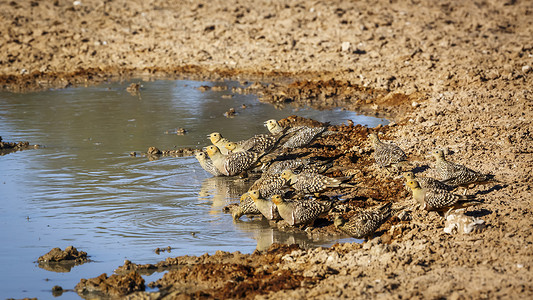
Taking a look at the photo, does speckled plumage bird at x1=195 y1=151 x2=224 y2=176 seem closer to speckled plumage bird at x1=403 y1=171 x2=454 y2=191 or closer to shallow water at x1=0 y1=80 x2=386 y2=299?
shallow water at x1=0 y1=80 x2=386 y2=299

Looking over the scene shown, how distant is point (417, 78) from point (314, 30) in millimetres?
5277

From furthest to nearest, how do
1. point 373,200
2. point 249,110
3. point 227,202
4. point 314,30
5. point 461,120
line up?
point 314,30 → point 249,110 → point 461,120 → point 227,202 → point 373,200

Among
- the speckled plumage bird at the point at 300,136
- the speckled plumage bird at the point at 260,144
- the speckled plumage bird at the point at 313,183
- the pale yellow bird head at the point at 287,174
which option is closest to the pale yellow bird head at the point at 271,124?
the speckled plumage bird at the point at 300,136

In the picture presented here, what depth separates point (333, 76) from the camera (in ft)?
59.9

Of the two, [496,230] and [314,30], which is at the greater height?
[314,30]

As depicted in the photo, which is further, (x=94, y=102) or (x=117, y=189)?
(x=94, y=102)

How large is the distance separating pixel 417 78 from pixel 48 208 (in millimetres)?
10246

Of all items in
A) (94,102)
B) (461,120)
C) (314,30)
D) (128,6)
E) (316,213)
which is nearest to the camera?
(316,213)

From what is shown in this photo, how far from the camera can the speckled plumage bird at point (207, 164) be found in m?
11.1

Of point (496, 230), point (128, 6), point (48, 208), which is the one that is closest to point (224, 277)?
point (496, 230)

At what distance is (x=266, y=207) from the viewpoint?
8781 millimetres

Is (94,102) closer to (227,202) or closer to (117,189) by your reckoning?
(117,189)

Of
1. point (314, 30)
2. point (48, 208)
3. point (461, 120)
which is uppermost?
point (314, 30)

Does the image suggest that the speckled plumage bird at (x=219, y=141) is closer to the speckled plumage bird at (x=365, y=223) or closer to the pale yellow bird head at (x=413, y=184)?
the speckled plumage bird at (x=365, y=223)
